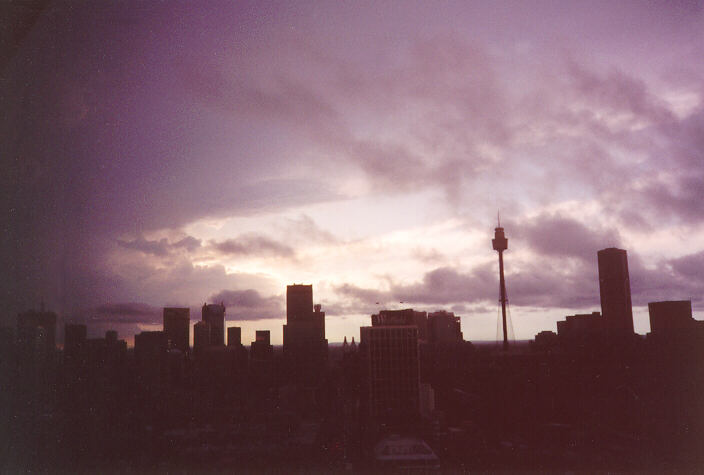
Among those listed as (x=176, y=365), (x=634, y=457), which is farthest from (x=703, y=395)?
(x=176, y=365)

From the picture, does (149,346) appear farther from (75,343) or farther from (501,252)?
(501,252)

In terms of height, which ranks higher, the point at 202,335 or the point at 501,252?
the point at 501,252

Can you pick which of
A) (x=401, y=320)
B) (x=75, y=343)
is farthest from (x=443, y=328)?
(x=75, y=343)

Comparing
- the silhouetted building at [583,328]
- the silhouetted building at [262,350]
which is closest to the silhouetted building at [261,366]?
the silhouetted building at [262,350]

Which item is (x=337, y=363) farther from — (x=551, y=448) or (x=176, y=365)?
(x=551, y=448)

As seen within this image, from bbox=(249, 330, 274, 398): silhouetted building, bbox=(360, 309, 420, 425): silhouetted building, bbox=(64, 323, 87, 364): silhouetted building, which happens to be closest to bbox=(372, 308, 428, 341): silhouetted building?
bbox=(360, 309, 420, 425): silhouetted building

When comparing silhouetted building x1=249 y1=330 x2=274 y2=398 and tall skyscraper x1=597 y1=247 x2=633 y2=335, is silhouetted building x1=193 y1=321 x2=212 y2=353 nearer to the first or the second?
silhouetted building x1=249 y1=330 x2=274 y2=398

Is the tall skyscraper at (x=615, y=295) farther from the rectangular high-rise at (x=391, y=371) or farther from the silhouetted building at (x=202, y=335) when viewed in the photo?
the silhouetted building at (x=202, y=335)
